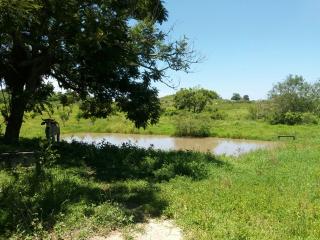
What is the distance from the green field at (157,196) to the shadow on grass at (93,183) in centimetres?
2

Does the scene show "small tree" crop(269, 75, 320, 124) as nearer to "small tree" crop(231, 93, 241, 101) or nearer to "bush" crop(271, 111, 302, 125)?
"bush" crop(271, 111, 302, 125)

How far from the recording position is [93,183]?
11609 millimetres

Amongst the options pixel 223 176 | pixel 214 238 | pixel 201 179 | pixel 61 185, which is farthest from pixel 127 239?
pixel 223 176

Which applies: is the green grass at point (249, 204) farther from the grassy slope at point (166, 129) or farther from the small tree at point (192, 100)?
the small tree at point (192, 100)

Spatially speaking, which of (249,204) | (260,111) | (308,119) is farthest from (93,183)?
(260,111)

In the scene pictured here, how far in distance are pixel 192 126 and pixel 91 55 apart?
2692cm

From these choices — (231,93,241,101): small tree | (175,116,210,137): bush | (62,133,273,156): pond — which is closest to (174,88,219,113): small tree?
(175,116,210,137): bush

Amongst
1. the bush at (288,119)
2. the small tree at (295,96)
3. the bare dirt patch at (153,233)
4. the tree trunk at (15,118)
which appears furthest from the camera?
the small tree at (295,96)

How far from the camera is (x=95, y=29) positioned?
557 inches

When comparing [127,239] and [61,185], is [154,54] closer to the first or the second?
[61,185]

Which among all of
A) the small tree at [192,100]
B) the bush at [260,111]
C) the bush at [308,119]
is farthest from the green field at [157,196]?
the small tree at [192,100]

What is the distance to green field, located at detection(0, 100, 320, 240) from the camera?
794cm

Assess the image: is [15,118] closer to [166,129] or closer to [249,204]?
[249,204]

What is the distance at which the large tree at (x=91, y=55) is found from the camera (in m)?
14.2
